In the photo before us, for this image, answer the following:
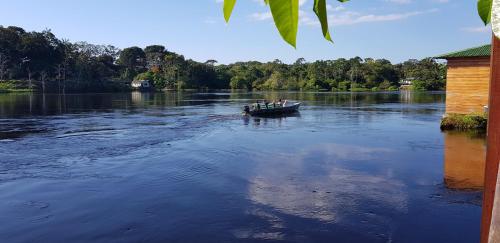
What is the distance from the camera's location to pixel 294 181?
14.7 meters

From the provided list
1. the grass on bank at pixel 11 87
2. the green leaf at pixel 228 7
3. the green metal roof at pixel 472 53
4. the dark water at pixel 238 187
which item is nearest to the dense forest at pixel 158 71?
the grass on bank at pixel 11 87

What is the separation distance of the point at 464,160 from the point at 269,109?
21653 millimetres

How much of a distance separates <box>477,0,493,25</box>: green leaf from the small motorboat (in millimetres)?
36696

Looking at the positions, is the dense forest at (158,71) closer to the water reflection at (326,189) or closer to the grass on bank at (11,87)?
the grass on bank at (11,87)

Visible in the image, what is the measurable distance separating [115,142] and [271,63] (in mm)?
129028

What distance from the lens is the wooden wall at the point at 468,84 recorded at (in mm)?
25453

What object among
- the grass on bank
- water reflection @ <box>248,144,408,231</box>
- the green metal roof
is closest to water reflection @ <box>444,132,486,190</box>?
water reflection @ <box>248,144,408,231</box>

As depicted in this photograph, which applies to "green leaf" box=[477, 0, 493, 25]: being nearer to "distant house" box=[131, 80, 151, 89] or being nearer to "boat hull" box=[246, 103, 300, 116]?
"boat hull" box=[246, 103, 300, 116]

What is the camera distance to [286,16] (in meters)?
0.83

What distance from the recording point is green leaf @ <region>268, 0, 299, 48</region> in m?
0.81

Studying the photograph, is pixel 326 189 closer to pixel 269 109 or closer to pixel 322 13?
pixel 322 13

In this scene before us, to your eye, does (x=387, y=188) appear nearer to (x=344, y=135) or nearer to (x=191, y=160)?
(x=191, y=160)

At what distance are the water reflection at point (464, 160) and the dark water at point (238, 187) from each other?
0.06 meters

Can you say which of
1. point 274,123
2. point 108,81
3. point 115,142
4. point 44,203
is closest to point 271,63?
point 108,81
